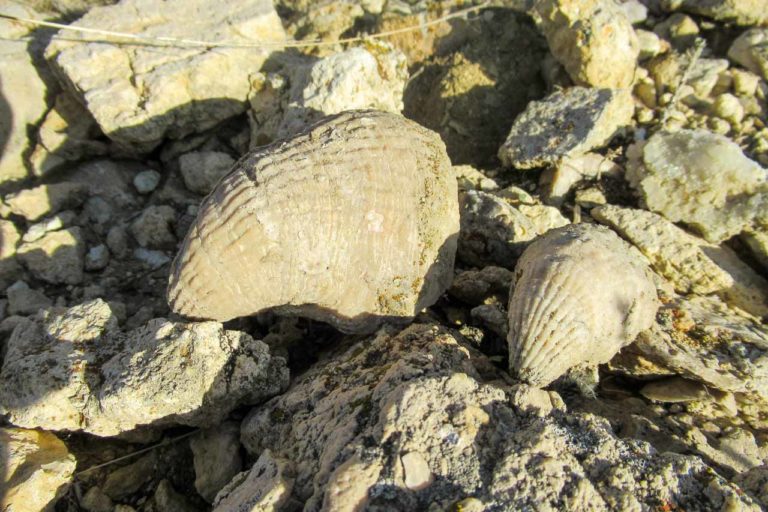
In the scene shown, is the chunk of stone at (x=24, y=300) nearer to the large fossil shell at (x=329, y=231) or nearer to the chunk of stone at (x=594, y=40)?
the large fossil shell at (x=329, y=231)

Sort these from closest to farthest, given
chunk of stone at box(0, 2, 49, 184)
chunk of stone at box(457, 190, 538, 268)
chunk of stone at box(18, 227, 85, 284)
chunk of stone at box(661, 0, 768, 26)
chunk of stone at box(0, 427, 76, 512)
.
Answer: chunk of stone at box(0, 427, 76, 512) → chunk of stone at box(457, 190, 538, 268) → chunk of stone at box(18, 227, 85, 284) → chunk of stone at box(0, 2, 49, 184) → chunk of stone at box(661, 0, 768, 26)

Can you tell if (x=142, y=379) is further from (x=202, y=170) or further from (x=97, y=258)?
(x=202, y=170)

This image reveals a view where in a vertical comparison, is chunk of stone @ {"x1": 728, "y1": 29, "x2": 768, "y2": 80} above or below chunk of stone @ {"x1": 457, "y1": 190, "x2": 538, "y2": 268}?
above

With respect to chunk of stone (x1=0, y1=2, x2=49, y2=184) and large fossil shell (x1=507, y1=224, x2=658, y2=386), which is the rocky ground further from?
large fossil shell (x1=507, y1=224, x2=658, y2=386)

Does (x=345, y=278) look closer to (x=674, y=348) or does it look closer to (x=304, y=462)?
(x=304, y=462)

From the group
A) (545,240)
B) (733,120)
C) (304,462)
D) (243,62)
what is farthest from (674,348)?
(243,62)

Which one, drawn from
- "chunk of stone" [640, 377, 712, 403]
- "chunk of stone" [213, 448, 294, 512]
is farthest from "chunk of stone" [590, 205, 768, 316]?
"chunk of stone" [213, 448, 294, 512]
